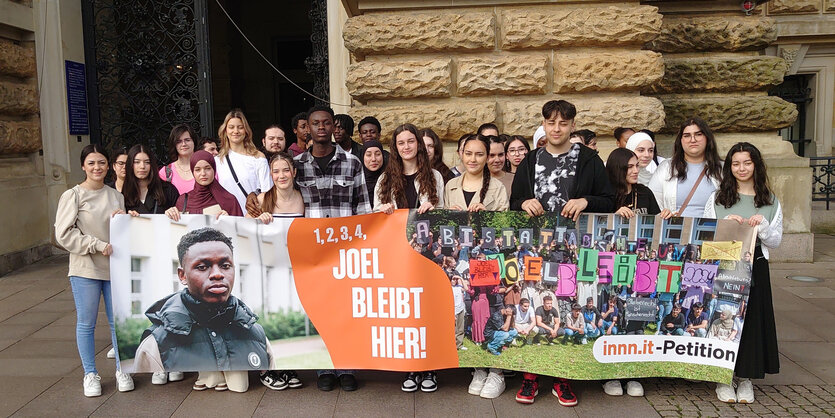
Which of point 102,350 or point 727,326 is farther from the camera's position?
point 102,350

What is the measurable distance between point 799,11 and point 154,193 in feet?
42.5

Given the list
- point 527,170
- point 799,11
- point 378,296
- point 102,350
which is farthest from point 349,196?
point 799,11

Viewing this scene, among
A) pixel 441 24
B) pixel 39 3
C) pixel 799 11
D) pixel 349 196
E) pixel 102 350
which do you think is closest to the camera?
pixel 349 196

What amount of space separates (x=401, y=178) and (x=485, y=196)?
592 millimetres

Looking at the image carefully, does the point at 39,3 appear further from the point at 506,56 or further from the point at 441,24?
the point at 506,56

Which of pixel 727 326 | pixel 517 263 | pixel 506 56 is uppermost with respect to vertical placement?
pixel 506 56

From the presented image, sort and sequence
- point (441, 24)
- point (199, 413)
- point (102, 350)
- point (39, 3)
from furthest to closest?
point (39, 3), point (441, 24), point (102, 350), point (199, 413)

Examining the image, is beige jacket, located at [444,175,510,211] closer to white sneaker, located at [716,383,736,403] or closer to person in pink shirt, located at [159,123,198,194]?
white sneaker, located at [716,383,736,403]

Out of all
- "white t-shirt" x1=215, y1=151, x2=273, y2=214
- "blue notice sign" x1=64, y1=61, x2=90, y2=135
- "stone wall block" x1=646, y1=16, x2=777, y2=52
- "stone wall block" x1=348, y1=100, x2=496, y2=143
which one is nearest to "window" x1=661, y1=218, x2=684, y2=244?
"white t-shirt" x1=215, y1=151, x2=273, y2=214

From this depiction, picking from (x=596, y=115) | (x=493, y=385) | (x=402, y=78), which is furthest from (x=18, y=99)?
(x=493, y=385)

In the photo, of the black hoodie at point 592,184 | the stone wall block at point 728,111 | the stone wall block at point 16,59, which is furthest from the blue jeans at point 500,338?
the stone wall block at point 16,59

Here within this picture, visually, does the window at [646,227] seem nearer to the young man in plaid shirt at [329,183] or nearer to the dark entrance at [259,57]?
the young man in plaid shirt at [329,183]

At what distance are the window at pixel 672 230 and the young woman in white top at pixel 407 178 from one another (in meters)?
1.49

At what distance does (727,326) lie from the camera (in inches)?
180
